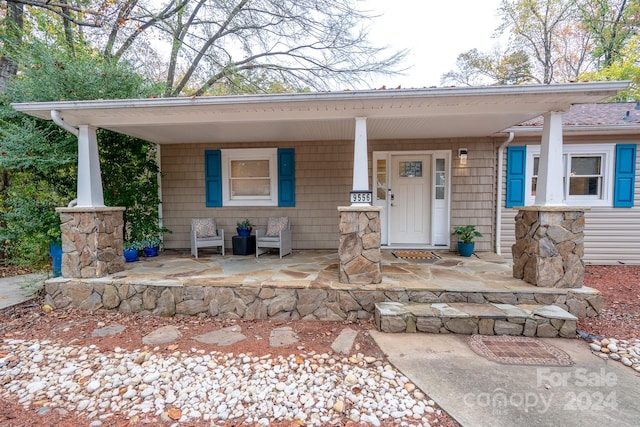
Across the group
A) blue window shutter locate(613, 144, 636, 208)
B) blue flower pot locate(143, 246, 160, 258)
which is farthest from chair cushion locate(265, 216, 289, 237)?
blue window shutter locate(613, 144, 636, 208)

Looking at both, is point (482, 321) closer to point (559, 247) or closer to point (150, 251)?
point (559, 247)

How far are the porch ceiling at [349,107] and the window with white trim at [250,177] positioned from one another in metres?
1.26

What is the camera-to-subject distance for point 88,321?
10.6 ft

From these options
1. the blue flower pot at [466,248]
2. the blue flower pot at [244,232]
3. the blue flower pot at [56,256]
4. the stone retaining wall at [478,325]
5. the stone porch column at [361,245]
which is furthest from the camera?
the blue flower pot at [244,232]

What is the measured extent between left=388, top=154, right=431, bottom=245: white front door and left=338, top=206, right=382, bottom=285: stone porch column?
2208 millimetres

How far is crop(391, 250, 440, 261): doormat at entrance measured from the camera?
463cm

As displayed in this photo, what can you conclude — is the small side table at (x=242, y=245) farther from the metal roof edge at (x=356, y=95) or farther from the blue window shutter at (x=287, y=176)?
the metal roof edge at (x=356, y=95)

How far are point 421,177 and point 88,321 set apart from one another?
17.4ft

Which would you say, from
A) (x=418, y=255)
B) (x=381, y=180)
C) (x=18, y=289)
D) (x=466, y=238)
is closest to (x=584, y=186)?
(x=466, y=238)

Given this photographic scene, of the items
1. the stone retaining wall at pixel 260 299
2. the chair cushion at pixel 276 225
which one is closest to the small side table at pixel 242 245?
the chair cushion at pixel 276 225

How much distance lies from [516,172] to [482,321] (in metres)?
3.43

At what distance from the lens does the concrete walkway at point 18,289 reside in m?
3.67

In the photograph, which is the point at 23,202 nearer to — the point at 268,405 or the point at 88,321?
the point at 88,321

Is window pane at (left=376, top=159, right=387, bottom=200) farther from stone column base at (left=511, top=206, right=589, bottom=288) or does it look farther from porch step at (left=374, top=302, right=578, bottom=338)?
porch step at (left=374, top=302, right=578, bottom=338)
